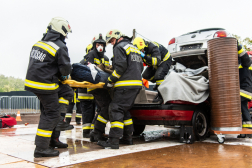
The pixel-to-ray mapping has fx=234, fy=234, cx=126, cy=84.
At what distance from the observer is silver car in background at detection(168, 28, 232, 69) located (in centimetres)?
561

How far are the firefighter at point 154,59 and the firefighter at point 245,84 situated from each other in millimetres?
1546

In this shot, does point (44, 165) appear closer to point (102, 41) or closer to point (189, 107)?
point (189, 107)

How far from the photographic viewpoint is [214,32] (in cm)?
571

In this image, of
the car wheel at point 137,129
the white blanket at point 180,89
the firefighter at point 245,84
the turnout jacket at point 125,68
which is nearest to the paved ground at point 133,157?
the white blanket at point 180,89

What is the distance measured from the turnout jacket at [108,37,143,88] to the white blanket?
51 cm

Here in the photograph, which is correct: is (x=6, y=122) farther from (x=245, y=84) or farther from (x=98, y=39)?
(x=245, y=84)

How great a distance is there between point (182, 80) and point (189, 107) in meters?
0.51

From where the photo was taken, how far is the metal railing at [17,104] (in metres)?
12.5

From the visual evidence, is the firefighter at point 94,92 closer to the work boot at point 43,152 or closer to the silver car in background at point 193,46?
the work boot at point 43,152

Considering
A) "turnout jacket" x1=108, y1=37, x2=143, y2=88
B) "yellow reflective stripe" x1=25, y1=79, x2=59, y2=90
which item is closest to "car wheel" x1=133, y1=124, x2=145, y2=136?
"turnout jacket" x1=108, y1=37, x2=143, y2=88

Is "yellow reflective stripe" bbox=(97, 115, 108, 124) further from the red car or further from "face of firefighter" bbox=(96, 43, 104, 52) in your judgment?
"face of firefighter" bbox=(96, 43, 104, 52)

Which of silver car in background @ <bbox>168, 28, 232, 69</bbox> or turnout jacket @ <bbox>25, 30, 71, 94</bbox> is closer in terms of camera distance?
turnout jacket @ <bbox>25, 30, 71, 94</bbox>

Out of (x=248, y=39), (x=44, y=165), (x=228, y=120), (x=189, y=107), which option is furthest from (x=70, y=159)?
(x=248, y=39)

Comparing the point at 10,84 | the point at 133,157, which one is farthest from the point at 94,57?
the point at 10,84
